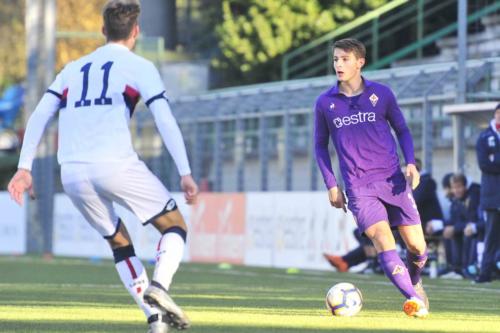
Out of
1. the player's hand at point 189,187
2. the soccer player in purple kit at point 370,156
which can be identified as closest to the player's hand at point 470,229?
the soccer player in purple kit at point 370,156

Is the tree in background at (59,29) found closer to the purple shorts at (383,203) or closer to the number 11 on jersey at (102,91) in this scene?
the purple shorts at (383,203)

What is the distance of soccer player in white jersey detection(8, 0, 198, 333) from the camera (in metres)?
8.44

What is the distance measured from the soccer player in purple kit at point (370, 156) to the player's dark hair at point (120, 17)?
2542mm

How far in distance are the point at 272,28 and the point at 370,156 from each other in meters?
22.6

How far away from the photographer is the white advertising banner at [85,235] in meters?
27.6

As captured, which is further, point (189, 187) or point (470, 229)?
point (470, 229)

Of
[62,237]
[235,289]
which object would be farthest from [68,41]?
[235,289]

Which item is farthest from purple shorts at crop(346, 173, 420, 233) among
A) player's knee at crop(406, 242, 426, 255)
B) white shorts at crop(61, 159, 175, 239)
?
white shorts at crop(61, 159, 175, 239)

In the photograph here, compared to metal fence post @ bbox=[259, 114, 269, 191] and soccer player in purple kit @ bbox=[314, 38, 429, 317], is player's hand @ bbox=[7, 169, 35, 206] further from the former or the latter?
metal fence post @ bbox=[259, 114, 269, 191]

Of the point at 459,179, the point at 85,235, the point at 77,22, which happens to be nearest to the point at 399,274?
the point at 459,179

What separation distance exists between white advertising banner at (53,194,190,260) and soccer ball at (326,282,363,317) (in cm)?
1585

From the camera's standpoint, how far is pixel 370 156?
10.8 m

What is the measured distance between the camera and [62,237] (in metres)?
31.8

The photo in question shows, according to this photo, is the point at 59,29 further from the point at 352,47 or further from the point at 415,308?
the point at 415,308
